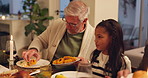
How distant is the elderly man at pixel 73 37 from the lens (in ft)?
5.57

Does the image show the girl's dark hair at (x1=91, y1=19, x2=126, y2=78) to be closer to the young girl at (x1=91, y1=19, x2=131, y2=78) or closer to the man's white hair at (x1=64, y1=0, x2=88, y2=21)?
the young girl at (x1=91, y1=19, x2=131, y2=78)

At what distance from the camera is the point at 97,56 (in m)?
1.42

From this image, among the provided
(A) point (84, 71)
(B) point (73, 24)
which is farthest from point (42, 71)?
(B) point (73, 24)

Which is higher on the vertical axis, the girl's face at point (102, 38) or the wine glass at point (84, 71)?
the girl's face at point (102, 38)

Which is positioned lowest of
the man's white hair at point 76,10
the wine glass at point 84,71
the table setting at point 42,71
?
the table setting at point 42,71

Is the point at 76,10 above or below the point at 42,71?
above

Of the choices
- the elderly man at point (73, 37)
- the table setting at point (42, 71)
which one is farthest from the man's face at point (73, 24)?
the table setting at point (42, 71)

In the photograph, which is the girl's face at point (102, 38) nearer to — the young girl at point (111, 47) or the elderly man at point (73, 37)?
the young girl at point (111, 47)

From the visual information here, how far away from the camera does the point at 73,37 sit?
184 cm

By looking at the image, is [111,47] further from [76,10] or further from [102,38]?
[76,10]

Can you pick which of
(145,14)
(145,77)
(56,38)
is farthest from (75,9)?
(145,14)

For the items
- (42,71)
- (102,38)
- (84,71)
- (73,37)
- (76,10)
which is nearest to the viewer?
(84,71)

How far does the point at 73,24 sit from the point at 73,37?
0.16m

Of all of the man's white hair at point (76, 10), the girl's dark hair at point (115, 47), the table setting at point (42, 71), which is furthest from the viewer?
the man's white hair at point (76, 10)
